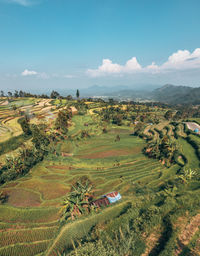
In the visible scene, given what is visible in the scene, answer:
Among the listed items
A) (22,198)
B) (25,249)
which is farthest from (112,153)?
(25,249)

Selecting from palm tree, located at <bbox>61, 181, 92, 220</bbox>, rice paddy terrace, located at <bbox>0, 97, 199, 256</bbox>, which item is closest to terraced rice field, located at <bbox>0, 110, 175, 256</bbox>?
rice paddy terrace, located at <bbox>0, 97, 199, 256</bbox>

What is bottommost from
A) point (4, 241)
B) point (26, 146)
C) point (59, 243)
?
point (4, 241)

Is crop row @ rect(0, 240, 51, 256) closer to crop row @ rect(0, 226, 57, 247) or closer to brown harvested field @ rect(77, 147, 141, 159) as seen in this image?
crop row @ rect(0, 226, 57, 247)

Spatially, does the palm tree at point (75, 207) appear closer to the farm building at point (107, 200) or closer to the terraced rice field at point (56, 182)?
the terraced rice field at point (56, 182)

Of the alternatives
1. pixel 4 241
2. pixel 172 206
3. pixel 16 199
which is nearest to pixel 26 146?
pixel 16 199

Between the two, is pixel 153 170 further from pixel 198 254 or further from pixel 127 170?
pixel 198 254

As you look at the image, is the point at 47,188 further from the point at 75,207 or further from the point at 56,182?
the point at 75,207

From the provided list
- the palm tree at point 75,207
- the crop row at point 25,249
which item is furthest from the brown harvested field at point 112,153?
the crop row at point 25,249
